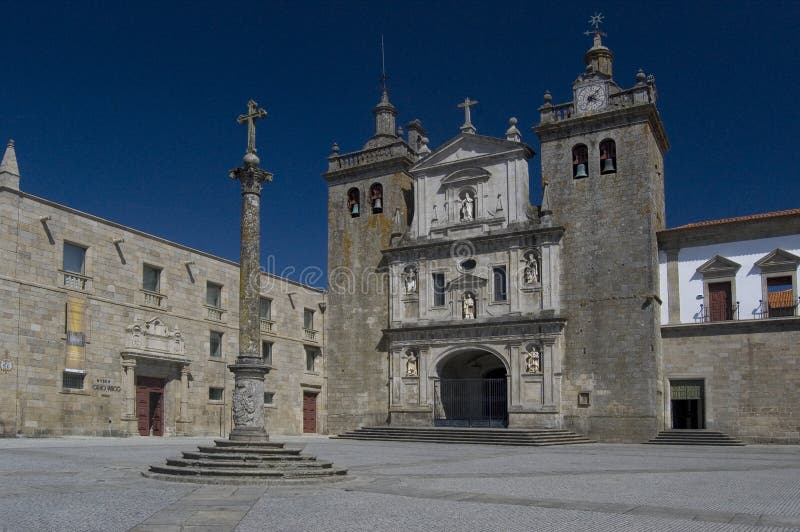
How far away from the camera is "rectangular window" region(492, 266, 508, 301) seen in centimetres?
3434

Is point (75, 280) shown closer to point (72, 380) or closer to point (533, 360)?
point (72, 380)

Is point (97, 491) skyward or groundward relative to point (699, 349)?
groundward

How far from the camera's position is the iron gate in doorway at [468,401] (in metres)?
34.4

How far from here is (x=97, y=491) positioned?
1212 cm

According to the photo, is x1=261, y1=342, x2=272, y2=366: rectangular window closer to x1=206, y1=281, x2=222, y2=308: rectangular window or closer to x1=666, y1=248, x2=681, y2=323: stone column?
x1=206, y1=281, x2=222, y2=308: rectangular window

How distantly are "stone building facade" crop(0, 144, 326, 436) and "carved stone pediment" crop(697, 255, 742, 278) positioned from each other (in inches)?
776

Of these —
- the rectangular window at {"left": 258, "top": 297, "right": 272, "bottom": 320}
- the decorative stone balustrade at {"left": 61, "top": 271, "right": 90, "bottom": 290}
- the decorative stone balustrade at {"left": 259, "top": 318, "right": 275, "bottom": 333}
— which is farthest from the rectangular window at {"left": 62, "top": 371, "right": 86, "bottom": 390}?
the rectangular window at {"left": 258, "top": 297, "right": 272, "bottom": 320}

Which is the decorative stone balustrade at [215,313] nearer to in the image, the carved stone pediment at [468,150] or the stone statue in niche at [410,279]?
the stone statue in niche at [410,279]

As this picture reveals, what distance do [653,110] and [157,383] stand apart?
72.6ft

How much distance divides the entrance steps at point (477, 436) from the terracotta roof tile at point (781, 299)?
8383mm

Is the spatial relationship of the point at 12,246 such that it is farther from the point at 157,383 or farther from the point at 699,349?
the point at 699,349

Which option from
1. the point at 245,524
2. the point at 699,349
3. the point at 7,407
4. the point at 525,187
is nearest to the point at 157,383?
the point at 7,407

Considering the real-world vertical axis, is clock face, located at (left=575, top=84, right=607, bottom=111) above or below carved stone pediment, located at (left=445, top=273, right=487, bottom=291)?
above

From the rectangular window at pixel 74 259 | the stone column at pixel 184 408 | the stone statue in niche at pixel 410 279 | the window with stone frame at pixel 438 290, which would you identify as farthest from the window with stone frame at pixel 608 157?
the rectangular window at pixel 74 259
